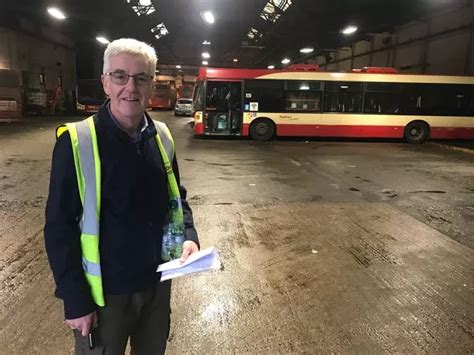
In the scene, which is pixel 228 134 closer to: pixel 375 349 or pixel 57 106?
pixel 375 349

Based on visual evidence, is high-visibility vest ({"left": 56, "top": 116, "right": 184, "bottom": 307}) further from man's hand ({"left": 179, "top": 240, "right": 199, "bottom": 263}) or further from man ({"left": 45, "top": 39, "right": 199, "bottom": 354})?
man's hand ({"left": 179, "top": 240, "right": 199, "bottom": 263})

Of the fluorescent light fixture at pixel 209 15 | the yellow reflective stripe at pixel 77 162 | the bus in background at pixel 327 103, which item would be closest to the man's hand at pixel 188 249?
the yellow reflective stripe at pixel 77 162

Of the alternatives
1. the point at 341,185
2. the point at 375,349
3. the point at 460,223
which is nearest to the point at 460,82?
the point at 341,185

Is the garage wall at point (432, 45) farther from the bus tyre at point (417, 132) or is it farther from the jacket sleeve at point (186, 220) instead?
the jacket sleeve at point (186, 220)

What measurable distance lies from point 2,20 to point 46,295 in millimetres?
25350

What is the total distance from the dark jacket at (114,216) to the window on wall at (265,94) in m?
16.1

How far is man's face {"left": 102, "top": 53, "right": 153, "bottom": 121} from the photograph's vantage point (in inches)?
74.4

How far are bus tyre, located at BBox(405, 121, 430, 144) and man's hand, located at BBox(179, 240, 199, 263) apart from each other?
18099 mm

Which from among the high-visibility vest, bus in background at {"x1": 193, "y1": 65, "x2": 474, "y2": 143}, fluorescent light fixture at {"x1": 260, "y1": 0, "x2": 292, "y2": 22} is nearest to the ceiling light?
fluorescent light fixture at {"x1": 260, "y1": 0, "x2": 292, "y2": 22}

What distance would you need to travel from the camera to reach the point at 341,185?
9.64m

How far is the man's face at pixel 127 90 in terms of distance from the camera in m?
1.89

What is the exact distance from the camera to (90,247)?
6.11ft

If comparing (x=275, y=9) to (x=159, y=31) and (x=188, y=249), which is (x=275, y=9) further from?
(x=188, y=249)

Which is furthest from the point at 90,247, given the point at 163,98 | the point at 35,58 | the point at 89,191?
the point at 163,98
